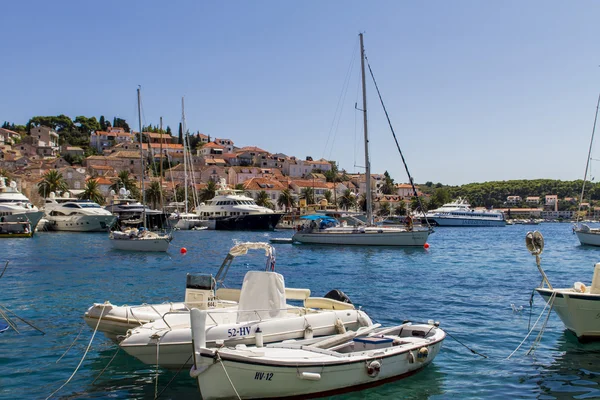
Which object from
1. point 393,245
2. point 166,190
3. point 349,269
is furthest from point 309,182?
point 349,269

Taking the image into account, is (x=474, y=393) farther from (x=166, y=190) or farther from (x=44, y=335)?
(x=166, y=190)

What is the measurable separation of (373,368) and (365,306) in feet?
33.3

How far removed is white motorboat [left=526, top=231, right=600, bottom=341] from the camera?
48.6 feet

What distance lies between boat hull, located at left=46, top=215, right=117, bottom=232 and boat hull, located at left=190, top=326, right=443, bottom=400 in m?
70.9

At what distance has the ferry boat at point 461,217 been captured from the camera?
11438cm

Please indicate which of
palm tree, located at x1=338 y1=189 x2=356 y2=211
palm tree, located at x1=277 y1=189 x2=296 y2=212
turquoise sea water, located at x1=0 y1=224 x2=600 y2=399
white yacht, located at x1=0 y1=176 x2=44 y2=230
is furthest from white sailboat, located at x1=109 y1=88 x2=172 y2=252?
palm tree, located at x1=338 y1=189 x2=356 y2=211

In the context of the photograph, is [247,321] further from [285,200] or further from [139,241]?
[285,200]

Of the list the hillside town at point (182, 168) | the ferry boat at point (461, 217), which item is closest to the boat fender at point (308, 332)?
the hillside town at point (182, 168)

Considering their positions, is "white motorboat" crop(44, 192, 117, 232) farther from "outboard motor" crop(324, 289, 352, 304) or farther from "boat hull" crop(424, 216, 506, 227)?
"outboard motor" crop(324, 289, 352, 304)

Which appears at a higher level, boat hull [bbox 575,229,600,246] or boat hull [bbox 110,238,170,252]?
boat hull [bbox 110,238,170,252]

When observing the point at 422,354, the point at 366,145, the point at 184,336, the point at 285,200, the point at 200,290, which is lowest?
the point at 422,354

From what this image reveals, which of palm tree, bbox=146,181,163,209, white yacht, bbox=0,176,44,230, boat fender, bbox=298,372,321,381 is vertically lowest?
boat fender, bbox=298,372,321,381

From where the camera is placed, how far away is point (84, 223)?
77938 millimetres

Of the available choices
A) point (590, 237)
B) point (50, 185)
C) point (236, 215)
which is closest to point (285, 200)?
point (236, 215)
